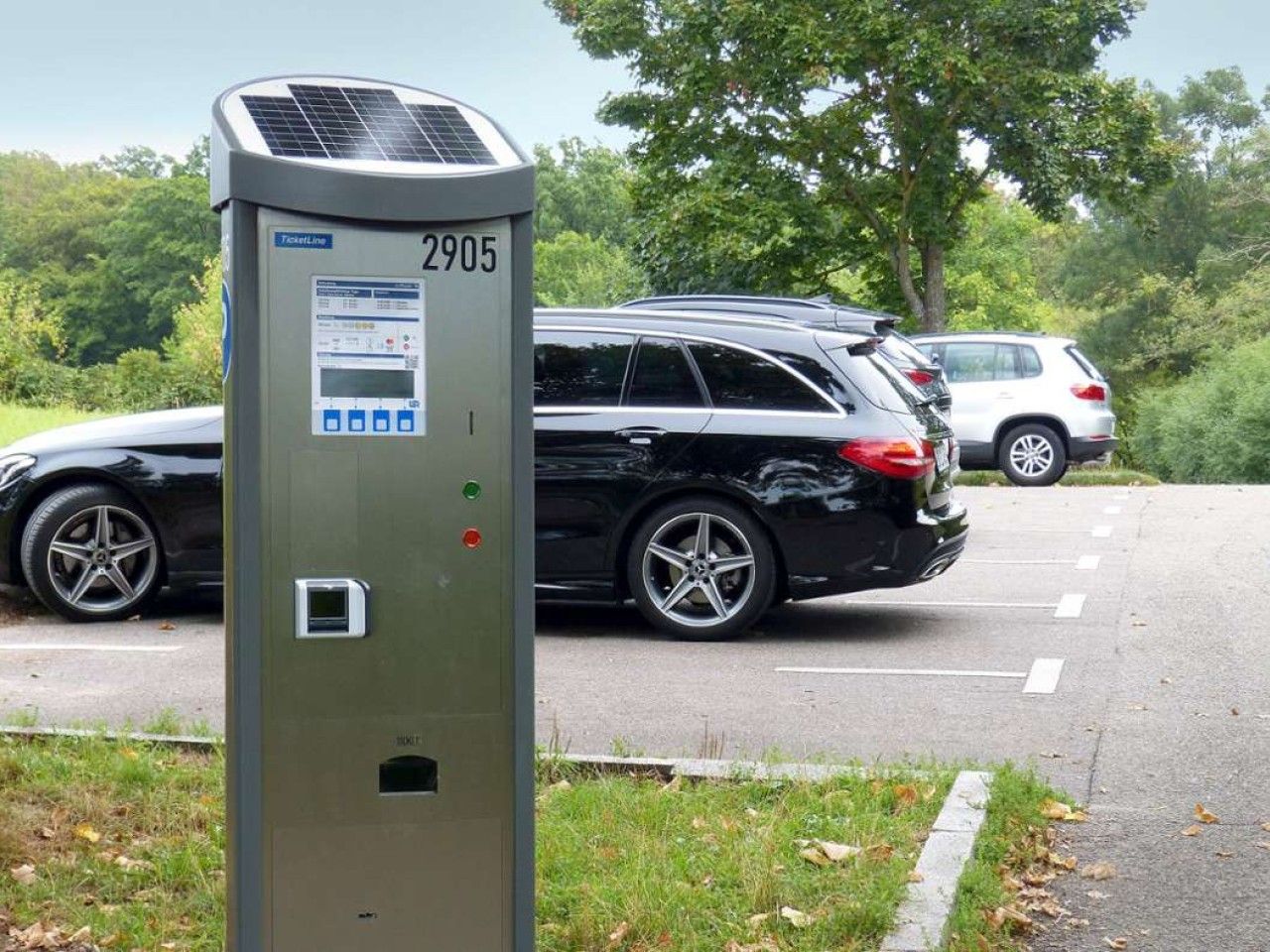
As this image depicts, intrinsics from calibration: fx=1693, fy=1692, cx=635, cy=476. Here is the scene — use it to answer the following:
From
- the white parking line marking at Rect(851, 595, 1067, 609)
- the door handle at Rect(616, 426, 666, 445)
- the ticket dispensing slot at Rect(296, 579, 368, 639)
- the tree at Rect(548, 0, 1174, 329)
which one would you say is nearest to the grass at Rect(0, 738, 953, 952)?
the ticket dispensing slot at Rect(296, 579, 368, 639)

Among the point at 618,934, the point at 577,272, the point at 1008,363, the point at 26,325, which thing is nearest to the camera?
the point at 618,934

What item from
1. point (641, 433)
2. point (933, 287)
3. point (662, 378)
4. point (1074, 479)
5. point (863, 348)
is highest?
point (933, 287)

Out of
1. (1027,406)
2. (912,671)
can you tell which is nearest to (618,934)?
(912,671)

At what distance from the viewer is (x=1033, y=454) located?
20.6 m

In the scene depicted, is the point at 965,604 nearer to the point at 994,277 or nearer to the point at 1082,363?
the point at 1082,363

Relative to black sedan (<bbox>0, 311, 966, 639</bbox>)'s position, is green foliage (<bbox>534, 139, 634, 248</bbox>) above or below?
above

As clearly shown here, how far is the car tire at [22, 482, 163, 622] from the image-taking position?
9.66 metres

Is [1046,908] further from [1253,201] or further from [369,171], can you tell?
[1253,201]

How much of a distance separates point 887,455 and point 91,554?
4.58 metres

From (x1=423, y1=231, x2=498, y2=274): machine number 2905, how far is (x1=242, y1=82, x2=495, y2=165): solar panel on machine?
0.56 feet

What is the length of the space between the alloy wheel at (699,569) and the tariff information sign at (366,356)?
5790 mm

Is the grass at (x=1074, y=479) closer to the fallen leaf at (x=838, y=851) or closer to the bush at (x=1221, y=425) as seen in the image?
the bush at (x=1221, y=425)

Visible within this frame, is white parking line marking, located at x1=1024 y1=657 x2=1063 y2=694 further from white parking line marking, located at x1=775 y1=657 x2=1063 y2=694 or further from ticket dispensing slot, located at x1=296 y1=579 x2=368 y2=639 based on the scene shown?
ticket dispensing slot, located at x1=296 y1=579 x2=368 y2=639

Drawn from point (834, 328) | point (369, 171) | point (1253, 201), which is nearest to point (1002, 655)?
point (834, 328)
